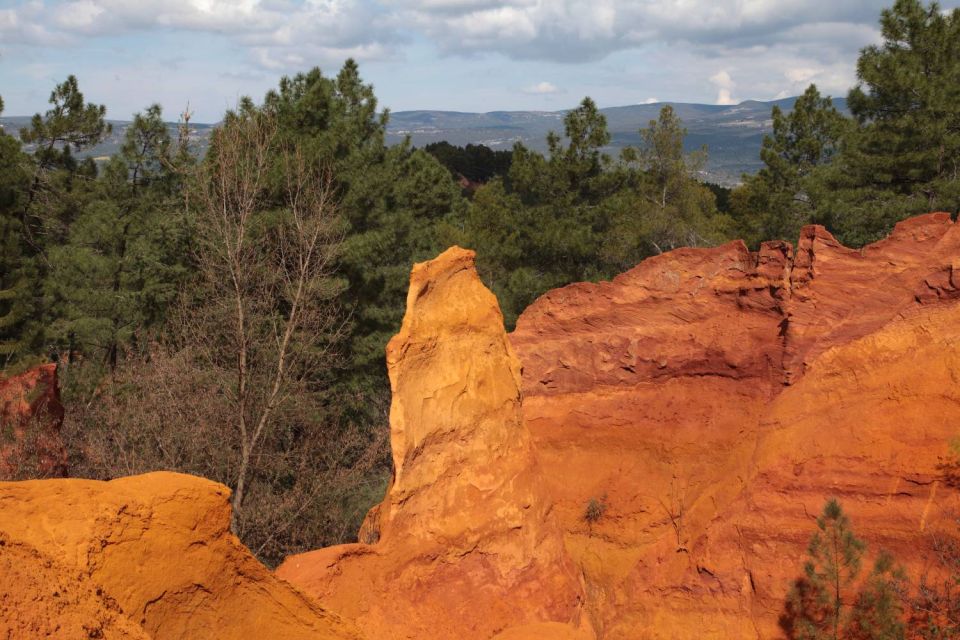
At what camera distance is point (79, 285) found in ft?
80.1

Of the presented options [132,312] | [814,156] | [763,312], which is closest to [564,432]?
[763,312]

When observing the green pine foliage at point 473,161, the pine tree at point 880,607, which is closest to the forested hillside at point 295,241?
the pine tree at point 880,607

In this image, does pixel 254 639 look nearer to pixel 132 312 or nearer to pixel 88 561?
pixel 88 561

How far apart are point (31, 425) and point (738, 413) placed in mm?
15135

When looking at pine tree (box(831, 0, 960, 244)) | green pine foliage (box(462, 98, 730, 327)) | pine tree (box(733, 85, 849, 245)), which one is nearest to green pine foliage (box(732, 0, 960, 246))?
pine tree (box(831, 0, 960, 244))

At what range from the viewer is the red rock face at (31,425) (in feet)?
53.2

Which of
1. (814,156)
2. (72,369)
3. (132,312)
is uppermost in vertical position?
(814,156)

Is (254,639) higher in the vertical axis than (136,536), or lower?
lower

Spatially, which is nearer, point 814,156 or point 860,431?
point 860,431

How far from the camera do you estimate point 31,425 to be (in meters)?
17.3

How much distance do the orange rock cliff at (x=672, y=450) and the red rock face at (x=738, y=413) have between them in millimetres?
32

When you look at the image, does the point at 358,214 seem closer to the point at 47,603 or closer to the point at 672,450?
the point at 672,450

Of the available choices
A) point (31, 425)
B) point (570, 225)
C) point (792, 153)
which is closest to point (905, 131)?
point (792, 153)

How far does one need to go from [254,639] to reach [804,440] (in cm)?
809
